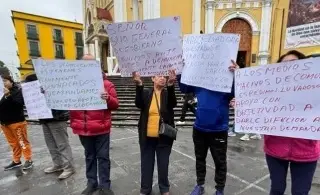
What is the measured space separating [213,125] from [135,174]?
178 centimetres

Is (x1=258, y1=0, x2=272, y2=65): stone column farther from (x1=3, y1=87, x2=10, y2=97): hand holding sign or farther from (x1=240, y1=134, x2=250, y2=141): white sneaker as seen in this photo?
(x1=3, y1=87, x2=10, y2=97): hand holding sign

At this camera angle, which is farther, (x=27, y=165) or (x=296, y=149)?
(x=27, y=165)

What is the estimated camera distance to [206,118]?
8.68 feet

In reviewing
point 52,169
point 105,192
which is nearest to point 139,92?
point 105,192

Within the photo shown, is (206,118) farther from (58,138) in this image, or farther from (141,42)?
(58,138)

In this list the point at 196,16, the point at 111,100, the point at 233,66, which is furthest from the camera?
the point at 196,16

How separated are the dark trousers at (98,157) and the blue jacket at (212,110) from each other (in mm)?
1263

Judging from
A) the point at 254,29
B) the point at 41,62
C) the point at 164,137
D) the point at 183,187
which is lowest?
the point at 183,187

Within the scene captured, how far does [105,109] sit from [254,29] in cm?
1388

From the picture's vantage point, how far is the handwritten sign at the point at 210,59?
2.39 meters

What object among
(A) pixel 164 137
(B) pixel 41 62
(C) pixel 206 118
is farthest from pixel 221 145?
(B) pixel 41 62

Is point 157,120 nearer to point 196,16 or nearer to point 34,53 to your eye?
point 196,16

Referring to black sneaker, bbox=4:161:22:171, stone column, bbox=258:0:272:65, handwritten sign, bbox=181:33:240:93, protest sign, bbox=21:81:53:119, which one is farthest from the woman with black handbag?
stone column, bbox=258:0:272:65

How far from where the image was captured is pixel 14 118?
375 cm
